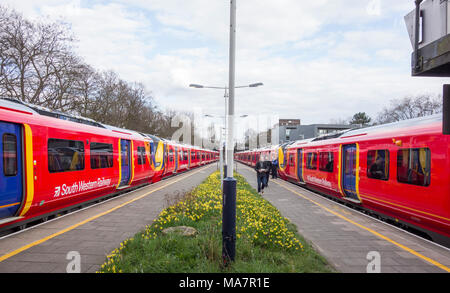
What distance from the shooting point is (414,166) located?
6445mm

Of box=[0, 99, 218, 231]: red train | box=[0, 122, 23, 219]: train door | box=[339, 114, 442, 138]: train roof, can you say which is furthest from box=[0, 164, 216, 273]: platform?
box=[339, 114, 442, 138]: train roof

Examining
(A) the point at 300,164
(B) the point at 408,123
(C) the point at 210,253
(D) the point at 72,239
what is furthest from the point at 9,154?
(A) the point at 300,164

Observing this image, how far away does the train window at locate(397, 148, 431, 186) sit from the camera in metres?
6.02

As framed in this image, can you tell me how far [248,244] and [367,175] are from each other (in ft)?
17.9

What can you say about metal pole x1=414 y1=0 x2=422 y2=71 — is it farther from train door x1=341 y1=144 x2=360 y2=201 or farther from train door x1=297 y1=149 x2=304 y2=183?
train door x1=297 y1=149 x2=304 y2=183

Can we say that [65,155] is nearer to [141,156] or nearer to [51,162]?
[51,162]

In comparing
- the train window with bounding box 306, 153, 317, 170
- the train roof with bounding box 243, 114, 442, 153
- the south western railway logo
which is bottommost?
the south western railway logo

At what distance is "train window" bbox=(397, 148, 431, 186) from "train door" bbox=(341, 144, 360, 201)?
2.37m

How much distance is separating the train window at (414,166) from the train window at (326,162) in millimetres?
4441

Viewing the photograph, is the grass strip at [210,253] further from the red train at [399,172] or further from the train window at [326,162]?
the train window at [326,162]

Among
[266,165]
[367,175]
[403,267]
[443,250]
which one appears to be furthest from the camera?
[266,165]
